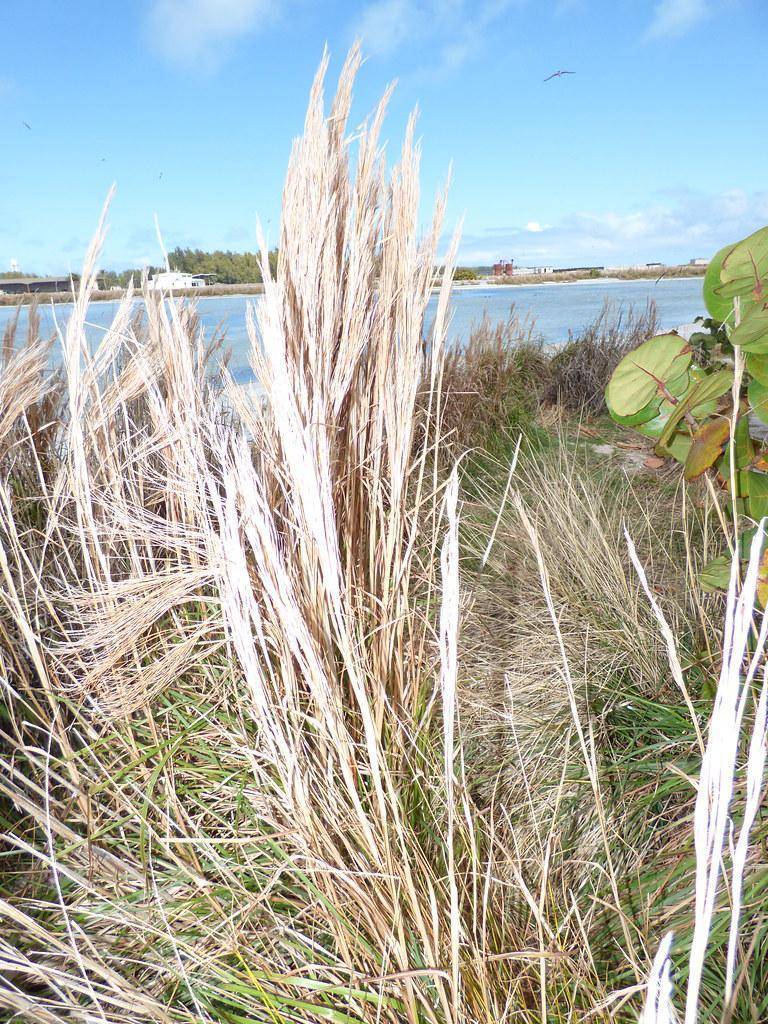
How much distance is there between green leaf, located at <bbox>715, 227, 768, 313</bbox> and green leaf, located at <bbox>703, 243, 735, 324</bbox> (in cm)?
6

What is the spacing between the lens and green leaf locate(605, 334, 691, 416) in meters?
1.21

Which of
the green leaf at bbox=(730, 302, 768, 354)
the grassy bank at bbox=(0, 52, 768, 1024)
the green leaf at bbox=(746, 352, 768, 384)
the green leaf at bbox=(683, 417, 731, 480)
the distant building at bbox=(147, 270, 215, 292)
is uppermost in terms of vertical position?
the distant building at bbox=(147, 270, 215, 292)

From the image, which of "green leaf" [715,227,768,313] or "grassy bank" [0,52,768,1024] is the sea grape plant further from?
"grassy bank" [0,52,768,1024]

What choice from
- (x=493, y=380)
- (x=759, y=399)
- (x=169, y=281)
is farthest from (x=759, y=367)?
(x=493, y=380)

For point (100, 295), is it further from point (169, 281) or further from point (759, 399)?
point (759, 399)

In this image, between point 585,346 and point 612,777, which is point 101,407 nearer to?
point 612,777

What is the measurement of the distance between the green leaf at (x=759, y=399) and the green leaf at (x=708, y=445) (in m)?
0.05

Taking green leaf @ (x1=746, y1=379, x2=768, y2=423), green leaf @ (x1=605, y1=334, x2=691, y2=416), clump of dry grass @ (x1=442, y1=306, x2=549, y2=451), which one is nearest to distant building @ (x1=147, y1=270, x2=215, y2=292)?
green leaf @ (x1=605, y1=334, x2=691, y2=416)

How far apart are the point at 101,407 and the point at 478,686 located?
1.16 m

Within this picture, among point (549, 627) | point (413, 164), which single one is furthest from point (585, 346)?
point (413, 164)

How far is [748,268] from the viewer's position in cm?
109

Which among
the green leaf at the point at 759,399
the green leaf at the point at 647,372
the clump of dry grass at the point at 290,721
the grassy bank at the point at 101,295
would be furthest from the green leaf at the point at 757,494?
the grassy bank at the point at 101,295

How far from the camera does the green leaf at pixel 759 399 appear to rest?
1046 millimetres

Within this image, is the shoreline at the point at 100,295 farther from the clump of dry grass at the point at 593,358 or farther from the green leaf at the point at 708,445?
the clump of dry grass at the point at 593,358
